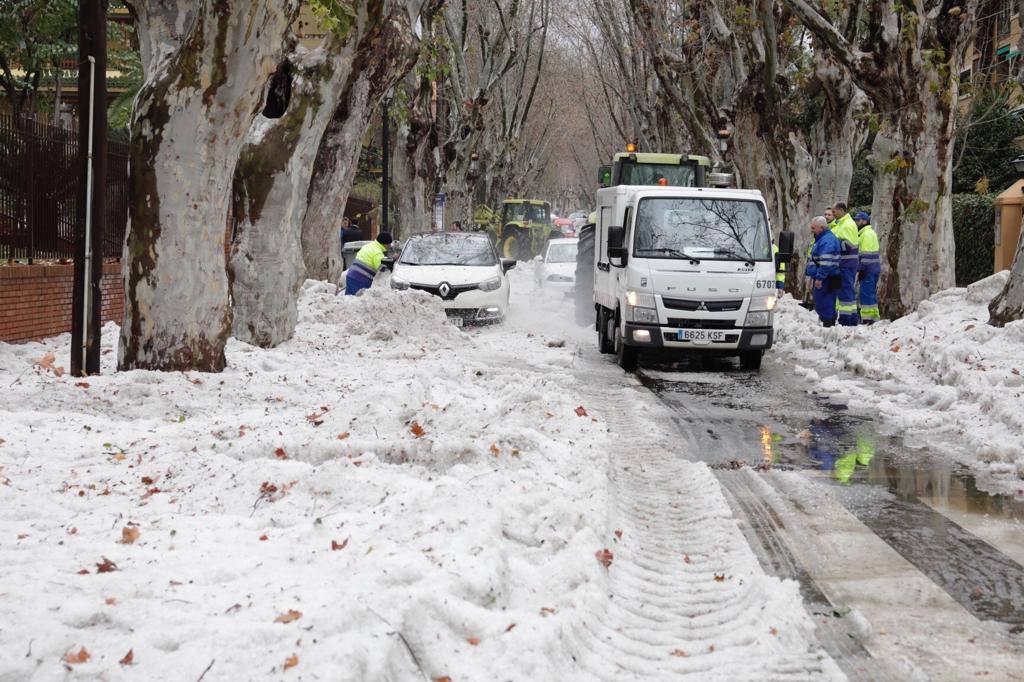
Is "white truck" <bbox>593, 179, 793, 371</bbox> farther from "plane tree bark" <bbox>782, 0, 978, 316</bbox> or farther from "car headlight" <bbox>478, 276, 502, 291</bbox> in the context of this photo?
"car headlight" <bbox>478, 276, 502, 291</bbox>

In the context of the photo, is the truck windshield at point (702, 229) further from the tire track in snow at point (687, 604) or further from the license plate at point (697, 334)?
the tire track in snow at point (687, 604)

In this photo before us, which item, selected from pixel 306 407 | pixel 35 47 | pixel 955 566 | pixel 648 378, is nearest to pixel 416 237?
pixel 648 378

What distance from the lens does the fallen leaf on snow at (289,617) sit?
164 inches

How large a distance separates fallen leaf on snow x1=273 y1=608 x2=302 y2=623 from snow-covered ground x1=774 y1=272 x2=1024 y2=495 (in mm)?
5340

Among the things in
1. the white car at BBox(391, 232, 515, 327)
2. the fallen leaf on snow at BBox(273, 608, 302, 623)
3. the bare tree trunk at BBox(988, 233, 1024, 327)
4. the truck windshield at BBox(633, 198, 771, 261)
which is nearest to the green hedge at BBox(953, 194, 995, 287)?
the white car at BBox(391, 232, 515, 327)

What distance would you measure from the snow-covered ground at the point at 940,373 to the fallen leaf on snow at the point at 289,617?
17.5 ft

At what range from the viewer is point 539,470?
7.04 metres

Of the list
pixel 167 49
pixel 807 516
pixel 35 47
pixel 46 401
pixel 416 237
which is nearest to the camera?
pixel 807 516

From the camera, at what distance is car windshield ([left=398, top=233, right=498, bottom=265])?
20.5 metres

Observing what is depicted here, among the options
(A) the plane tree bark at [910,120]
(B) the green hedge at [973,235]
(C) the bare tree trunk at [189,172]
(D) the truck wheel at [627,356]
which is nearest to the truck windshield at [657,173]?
(A) the plane tree bark at [910,120]

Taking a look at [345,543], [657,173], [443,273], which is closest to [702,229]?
[443,273]

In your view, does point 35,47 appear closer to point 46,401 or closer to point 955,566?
point 46,401

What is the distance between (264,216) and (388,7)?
10.8ft

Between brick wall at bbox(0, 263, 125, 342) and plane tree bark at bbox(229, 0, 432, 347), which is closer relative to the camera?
brick wall at bbox(0, 263, 125, 342)
